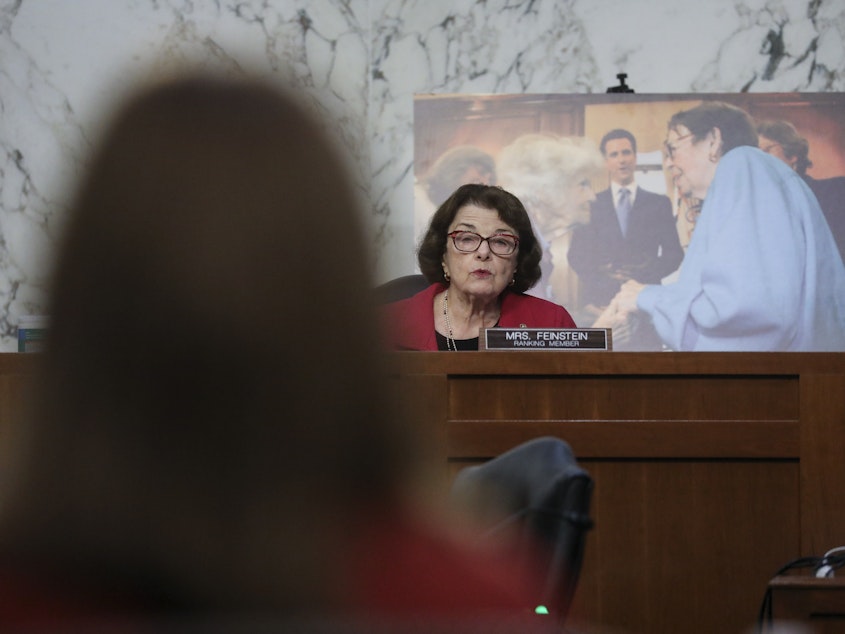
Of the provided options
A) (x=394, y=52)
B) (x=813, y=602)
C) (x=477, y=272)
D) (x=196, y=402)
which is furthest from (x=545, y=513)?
(x=394, y=52)

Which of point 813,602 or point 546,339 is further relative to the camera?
point 546,339

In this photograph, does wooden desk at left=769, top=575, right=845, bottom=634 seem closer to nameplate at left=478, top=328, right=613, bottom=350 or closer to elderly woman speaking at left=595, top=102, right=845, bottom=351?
nameplate at left=478, top=328, right=613, bottom=350

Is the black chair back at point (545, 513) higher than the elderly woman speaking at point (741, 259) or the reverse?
the reverse

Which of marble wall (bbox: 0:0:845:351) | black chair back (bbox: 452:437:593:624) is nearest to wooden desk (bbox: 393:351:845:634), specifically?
black chair back (bbox: 452:437:593:624)

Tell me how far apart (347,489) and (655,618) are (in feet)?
5.59

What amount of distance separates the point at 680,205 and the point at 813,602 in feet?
8.67

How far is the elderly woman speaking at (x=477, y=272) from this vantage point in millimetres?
3195

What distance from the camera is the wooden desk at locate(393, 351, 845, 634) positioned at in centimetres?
221

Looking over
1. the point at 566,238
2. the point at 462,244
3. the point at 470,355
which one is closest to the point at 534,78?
the point at 566,238

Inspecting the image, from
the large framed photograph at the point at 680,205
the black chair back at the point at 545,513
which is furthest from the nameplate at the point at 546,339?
the large framed photograph at the point at 680,205

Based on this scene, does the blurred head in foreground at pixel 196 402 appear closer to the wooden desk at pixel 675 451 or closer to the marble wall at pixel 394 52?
the wooden desk at pixel 675 451

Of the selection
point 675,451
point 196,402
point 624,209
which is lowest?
point 675,451

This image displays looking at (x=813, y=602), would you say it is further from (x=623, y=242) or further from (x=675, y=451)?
(x=623, y=242)

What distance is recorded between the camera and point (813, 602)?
5.84ft
